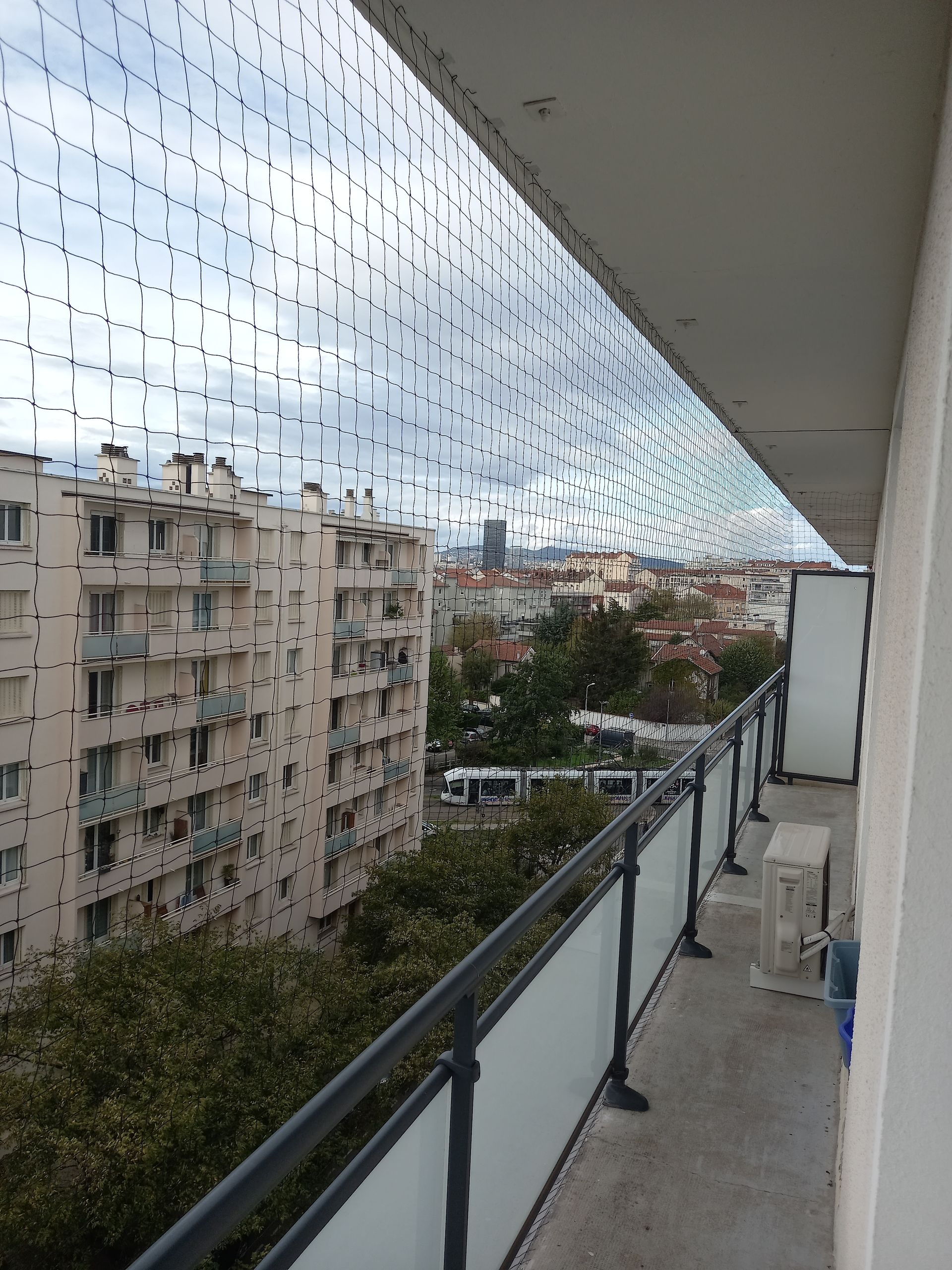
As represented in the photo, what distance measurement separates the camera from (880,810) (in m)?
0.97

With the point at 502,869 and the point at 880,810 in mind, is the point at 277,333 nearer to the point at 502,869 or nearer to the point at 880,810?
the point at 880,810

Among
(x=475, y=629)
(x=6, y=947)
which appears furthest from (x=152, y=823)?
(x=475, y=629)

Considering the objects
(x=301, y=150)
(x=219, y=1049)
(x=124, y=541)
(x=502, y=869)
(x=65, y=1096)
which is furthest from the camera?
(x=502, y=869)

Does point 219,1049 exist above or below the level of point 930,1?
below

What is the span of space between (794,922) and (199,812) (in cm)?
1538

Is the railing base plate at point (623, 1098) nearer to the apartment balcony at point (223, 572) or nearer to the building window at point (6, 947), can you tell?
the apartment balcony at point (223, 572)

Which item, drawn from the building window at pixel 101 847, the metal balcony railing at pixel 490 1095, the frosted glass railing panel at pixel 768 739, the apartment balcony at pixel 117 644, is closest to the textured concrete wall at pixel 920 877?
the metal balcony railing at pixel 490 1095

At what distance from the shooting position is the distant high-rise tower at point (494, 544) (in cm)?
562

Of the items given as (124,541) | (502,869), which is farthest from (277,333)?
(502,869)

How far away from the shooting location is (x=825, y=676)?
5.05m

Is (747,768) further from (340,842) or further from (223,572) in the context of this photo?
(340,842)

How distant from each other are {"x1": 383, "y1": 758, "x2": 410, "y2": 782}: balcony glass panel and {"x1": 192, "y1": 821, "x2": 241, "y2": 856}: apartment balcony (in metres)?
2.97

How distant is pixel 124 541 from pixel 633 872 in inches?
629

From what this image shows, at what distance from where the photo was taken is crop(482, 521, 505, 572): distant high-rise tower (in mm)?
5625
